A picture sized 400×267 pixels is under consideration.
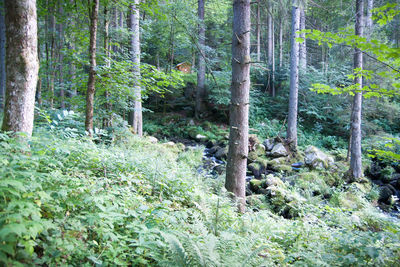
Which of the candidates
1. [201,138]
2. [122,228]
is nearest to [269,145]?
[201,138]

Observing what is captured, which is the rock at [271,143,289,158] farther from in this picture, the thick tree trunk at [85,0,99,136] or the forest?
the thick tree trunk at [85,0,99,136]

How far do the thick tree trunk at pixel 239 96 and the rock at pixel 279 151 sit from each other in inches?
295

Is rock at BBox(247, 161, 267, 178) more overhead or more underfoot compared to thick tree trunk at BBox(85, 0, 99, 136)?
more underfoot

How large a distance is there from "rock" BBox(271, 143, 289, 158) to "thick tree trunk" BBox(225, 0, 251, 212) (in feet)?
Result: 24.6

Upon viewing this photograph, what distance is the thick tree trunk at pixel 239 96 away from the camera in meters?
4.51

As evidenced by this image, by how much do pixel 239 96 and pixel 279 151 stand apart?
26.2 feet

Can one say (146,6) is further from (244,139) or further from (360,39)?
(360,39)

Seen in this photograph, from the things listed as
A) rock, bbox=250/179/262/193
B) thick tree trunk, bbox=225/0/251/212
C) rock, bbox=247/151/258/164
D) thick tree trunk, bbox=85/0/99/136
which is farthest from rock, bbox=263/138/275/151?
thick tree trunk, bbox=85/0/99/136

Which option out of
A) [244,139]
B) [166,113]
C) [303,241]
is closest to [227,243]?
[303,241]

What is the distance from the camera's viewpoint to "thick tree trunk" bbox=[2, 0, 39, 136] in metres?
3.06

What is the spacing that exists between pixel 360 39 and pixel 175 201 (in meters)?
3.36

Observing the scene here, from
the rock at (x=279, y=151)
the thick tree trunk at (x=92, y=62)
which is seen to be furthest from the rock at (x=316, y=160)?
the thick tree trunk at (x=92, y=62)

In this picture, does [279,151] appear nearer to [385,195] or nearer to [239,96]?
[385,195]

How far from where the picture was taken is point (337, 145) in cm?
1493
